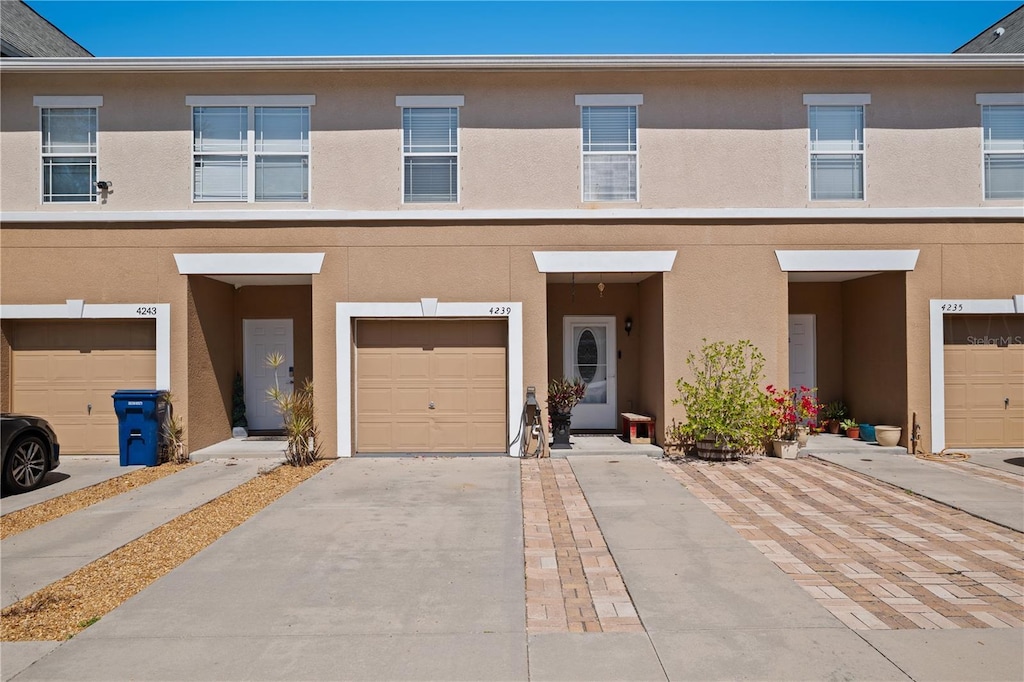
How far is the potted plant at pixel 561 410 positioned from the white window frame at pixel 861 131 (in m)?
5.22

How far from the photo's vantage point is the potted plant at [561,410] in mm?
10680

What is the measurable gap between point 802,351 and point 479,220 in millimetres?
6996

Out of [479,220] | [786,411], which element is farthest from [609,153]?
[786,411]

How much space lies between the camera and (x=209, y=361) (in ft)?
36.9

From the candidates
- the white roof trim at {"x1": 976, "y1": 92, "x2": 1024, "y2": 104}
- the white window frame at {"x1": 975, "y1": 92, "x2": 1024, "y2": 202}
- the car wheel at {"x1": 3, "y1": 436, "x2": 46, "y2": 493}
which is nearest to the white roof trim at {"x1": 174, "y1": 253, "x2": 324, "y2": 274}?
the car wheel at {"x1": 3, "y1": 436, "x2": 46, "y2": 493}

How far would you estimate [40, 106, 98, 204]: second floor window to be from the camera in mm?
10719

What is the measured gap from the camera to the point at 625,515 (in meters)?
7.05

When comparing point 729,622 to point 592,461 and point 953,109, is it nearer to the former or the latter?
point 592,461

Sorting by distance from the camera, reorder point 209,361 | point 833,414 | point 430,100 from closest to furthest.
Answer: point 430,100
point 209,361
point 833,414

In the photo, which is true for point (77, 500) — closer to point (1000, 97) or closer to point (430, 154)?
point (430, 154)

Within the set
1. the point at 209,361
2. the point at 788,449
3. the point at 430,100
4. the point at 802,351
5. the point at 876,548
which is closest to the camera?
the point at 876,548

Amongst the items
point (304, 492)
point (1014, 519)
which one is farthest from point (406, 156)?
point (1014, 519)

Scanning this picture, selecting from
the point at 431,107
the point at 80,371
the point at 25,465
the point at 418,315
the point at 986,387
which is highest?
the point at 431,107

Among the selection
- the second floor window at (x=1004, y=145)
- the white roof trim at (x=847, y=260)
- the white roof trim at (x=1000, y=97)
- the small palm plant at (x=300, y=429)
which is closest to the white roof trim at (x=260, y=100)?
the small palm plant at (x=300, y=429)
